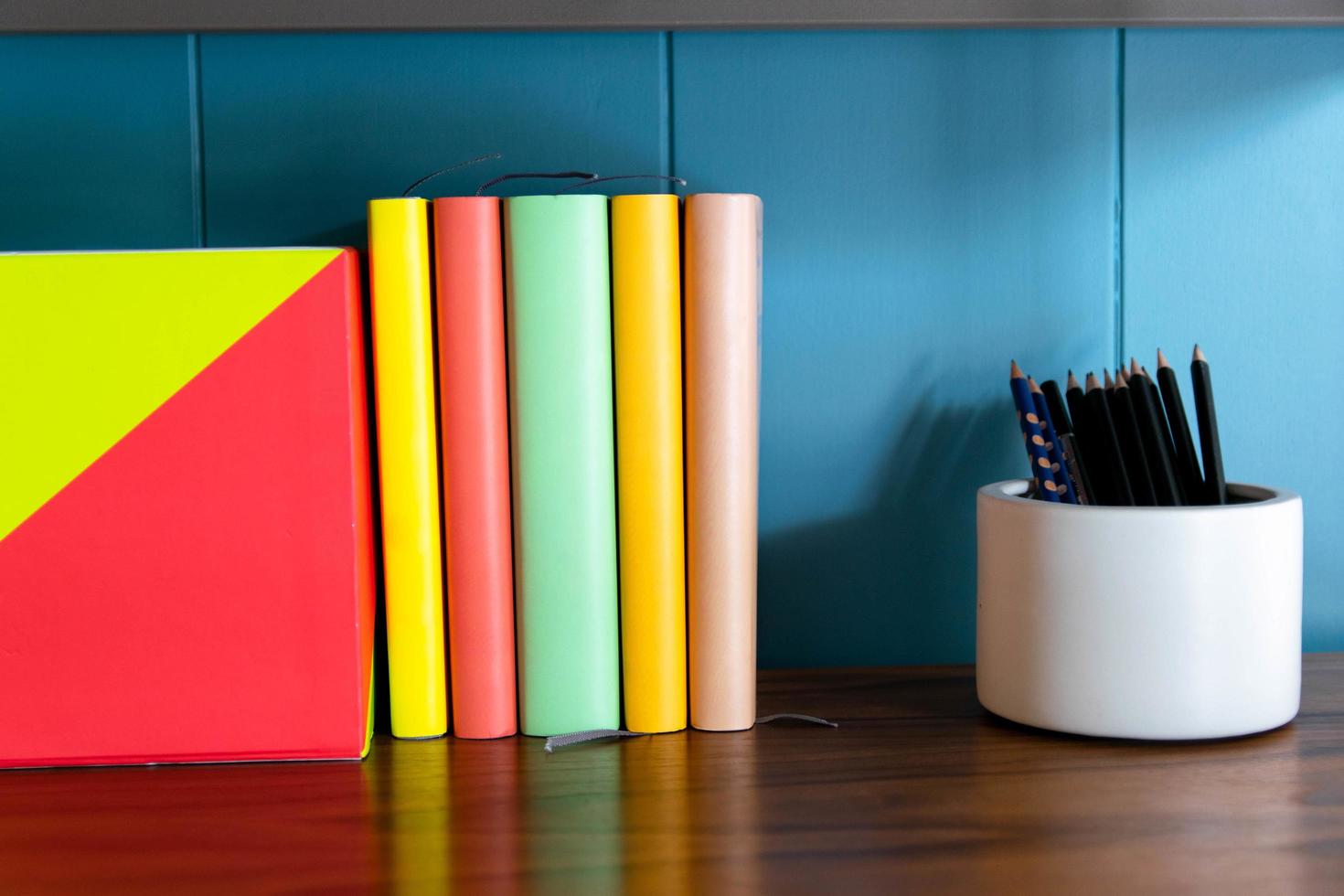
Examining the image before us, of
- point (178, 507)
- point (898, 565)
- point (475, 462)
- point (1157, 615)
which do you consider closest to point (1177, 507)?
point (1157, 615)

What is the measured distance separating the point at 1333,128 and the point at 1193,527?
284 mm

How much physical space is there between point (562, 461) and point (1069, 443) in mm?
235

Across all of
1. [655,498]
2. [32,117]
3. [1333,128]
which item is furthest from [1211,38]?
[32,117]

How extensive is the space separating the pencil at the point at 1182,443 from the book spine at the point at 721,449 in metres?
0.19

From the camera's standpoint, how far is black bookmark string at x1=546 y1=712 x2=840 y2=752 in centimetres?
51

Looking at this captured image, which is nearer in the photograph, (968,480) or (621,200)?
(621,200)

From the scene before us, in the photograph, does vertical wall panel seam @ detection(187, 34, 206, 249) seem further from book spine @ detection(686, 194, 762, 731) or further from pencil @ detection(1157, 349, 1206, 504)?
pencil @ detection(1157, 349, 1206, 504)

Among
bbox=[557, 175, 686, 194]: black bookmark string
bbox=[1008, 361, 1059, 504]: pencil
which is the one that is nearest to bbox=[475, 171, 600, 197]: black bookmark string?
bbox=[557, 175, 686, 194]: black bookmark string

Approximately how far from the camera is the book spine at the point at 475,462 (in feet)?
1.67

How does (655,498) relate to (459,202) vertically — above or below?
below

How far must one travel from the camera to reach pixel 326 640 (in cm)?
50

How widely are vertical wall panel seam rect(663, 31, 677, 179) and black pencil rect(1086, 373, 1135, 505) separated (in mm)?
235

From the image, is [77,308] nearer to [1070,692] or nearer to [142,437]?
[142,437]

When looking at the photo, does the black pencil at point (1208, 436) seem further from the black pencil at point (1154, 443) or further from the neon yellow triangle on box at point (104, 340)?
the neon yellow triangle on box at point (104, 340)
